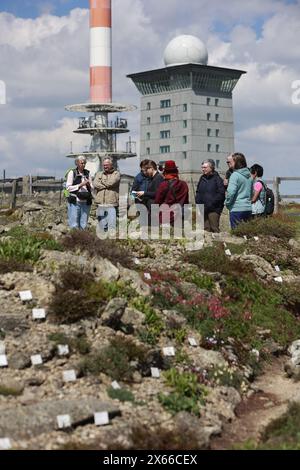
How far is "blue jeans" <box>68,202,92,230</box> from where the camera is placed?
19328 mm

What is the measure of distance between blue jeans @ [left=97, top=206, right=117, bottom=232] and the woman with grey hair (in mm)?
342

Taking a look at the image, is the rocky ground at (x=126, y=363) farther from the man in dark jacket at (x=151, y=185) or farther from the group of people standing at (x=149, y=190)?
the group of people standing at (x=149, y=190)

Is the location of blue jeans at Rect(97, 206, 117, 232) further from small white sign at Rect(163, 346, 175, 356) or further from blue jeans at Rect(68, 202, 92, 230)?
small white sign at Rect(163, 346, 175, 356)

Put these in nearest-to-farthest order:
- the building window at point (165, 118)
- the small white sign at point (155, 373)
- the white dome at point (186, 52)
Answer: the small white sign at point (155, 373) < the white dome at point (186, 52) < the building window at point (165, 118)

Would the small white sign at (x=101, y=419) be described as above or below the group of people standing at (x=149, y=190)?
below

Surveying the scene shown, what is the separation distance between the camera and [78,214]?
19.4 metres

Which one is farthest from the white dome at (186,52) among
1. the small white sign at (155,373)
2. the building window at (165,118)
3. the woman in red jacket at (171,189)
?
the small white sign at (155,373)

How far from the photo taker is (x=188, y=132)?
364 feet

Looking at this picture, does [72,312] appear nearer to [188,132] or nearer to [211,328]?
[211,328]

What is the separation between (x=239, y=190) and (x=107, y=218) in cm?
301

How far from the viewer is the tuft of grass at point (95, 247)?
1464cm

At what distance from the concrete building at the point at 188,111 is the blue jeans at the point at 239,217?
8708 centimetres

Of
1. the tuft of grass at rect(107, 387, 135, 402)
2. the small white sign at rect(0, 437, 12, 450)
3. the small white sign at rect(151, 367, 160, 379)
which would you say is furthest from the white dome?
the small white sign at rect(0, 437, 12, 450)

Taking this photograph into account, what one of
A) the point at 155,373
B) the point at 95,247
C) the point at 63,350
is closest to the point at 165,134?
the point at 95,247
